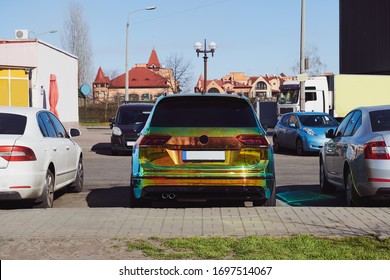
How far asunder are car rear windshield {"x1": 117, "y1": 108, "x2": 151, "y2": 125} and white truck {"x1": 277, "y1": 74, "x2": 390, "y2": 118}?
44.7 feet

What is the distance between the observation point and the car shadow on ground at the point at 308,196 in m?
10.3

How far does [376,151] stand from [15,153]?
4576 mm

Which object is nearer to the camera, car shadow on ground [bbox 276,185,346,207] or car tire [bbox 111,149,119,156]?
car shadow on ground [bbox 276,185,346,207]

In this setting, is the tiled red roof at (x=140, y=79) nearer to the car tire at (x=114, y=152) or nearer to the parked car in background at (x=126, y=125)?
the parked car in background at (x=126, y=125)

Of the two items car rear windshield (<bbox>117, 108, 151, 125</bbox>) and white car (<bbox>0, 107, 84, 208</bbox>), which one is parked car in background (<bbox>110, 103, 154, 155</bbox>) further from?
white car (<bbox>0, 107, 84, 208</bbox>)

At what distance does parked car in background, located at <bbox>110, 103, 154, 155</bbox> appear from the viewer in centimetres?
2120

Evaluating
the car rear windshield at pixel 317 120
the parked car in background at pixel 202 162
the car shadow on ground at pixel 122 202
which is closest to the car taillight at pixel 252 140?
the parked car in background at pixel 202 162

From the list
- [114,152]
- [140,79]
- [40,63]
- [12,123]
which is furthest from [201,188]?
[140,79]

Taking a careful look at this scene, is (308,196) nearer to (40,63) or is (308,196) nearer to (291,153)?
(291,153)

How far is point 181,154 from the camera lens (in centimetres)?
810

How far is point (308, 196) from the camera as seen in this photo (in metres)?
11.2

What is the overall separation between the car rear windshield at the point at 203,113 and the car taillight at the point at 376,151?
5.00 ft

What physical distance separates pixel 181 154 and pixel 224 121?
2.30 ft

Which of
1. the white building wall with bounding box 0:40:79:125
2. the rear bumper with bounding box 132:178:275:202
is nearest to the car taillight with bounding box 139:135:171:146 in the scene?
the rear bumper with bounding box 132:178:275:202
